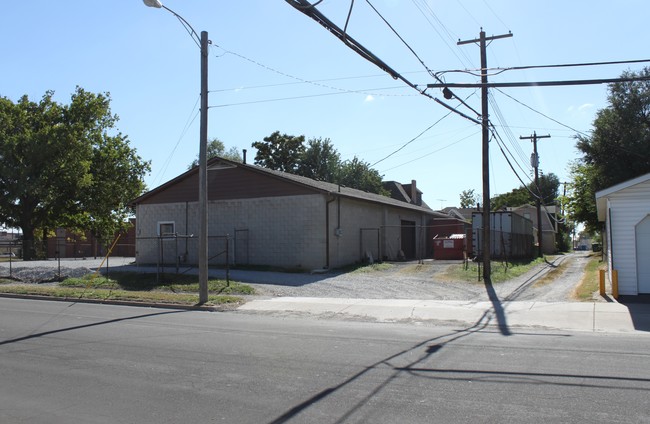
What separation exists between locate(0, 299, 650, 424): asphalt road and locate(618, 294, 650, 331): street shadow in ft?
5.26

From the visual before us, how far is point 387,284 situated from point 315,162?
40677 millimetres

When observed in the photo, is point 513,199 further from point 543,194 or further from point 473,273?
point 473,273

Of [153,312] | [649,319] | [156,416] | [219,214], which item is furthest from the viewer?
[219,214]

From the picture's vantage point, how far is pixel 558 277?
2386 cm

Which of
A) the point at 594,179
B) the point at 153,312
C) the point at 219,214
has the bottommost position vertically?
the point at 153,312

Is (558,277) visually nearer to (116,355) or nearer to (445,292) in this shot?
Result: (445,292)

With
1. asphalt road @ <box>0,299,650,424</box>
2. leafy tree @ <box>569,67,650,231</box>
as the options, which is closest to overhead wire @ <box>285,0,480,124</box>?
asphalt road @ <box>0,299,650,424</box>

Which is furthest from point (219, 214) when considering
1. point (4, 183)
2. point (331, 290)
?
point (4, 183)

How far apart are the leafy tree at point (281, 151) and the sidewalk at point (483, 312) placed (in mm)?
45224

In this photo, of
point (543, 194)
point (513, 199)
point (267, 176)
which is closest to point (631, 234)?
point (267, 176)

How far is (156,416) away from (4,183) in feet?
121

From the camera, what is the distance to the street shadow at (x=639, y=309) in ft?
36.0

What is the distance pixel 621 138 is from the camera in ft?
106

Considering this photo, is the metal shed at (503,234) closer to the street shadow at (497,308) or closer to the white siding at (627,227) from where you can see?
the street shadow at (497,308)
